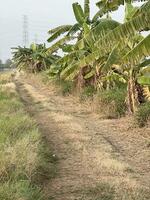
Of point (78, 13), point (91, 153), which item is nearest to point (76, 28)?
point (78, 13)

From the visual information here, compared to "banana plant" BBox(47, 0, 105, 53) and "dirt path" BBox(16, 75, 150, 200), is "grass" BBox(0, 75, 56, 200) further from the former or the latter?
"banana plant" BBox(47, 0, 105, 53)

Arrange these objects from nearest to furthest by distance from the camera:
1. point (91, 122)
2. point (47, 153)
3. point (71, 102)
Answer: point (47, 153), point (91, 122), point (71, 102)

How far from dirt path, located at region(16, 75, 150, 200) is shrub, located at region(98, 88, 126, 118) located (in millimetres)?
483

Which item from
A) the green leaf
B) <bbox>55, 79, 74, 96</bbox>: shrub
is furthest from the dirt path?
<bbox>55, 79, 74, 96</bbox>: shrub

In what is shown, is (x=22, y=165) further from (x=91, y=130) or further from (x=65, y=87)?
(x=65, y=87)

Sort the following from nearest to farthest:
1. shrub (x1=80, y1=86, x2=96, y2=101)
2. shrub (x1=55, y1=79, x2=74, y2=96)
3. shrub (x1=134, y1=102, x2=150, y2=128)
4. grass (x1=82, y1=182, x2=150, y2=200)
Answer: grass (x1=82, y1=182, x2=150, y2=200) < shrub (x1=134, y1=102, x2=150, y2=128) < shrub (x1=80, y1=86, x2=96, y2=101) < shrub (x1=55, y1=79, x2=74, y2=96)

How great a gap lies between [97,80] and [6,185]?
45.5 feet

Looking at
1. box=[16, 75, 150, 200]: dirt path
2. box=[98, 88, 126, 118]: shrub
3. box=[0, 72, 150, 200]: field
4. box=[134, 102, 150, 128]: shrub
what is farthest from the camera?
box=[98, 88, 126, 118]: shrub

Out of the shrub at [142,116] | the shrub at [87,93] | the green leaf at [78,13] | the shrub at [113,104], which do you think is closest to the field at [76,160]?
the shrub at [142,116]

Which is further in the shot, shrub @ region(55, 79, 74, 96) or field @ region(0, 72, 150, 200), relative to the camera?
shrub @ region(55, 79, 74, 96)

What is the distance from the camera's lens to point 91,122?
49.9 ft

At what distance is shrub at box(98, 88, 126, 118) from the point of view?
52.1 ft

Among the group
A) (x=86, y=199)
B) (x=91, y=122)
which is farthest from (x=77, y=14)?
(x=86, y=199)

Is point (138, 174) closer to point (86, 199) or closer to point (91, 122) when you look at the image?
point (86, 199)
